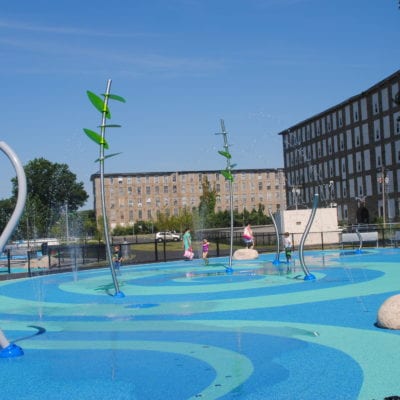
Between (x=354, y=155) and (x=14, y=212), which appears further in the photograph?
(x=354, y=155)

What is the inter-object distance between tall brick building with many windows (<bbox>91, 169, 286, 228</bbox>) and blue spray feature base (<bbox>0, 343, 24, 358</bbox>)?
126m

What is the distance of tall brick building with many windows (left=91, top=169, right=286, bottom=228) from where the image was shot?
13762cm

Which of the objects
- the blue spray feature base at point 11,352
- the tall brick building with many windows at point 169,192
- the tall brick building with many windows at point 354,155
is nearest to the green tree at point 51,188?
the tall brick building with many windows at point 169,192

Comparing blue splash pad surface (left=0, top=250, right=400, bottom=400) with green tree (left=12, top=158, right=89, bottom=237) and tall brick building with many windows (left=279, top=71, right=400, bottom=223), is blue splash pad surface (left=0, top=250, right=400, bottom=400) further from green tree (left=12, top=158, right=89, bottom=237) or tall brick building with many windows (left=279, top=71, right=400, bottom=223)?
green tree (left=12, top=158, right=89, bottom=237)

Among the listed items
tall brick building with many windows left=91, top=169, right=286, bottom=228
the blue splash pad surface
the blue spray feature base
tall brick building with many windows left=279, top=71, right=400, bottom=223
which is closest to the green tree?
tall brick building with many windows left=91, top=169, right=286, bottom=228

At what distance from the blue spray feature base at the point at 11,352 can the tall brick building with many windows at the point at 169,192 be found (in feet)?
414

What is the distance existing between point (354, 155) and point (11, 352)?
78.9 meters

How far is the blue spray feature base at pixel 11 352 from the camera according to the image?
30.2ft

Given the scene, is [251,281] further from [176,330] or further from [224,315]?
[176,330]

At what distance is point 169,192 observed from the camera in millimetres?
140250

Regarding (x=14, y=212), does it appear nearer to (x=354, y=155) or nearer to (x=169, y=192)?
(x=354, y=155)

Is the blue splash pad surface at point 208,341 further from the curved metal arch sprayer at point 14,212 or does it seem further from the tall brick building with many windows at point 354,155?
the tall brick building with many windows at point 354,155

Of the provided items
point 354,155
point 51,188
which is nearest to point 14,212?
point 354,155

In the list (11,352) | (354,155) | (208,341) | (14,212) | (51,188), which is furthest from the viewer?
(51,188)
